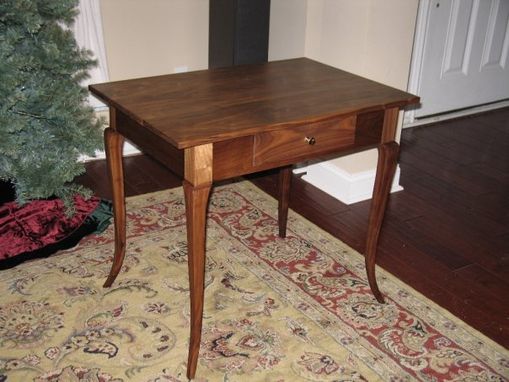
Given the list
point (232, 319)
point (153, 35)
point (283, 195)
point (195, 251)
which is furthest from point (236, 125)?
point (153, 35)

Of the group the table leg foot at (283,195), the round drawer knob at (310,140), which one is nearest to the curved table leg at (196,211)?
the round drawer knob at (310,140)

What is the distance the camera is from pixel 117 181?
197 cm

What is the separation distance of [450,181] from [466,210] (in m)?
0.37

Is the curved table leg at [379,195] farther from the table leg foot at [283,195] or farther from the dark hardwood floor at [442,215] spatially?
the table leg foot at [283,195]

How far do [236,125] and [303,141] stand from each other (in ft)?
0.79

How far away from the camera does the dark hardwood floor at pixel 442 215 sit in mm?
2303

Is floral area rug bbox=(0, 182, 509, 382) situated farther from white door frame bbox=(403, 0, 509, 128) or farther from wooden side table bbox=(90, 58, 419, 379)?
white door frame bbox=(403, 0, 509, 128)

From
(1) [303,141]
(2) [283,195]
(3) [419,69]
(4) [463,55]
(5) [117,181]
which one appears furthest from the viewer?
(4) [463,55]

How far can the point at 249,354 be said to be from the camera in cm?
Result: 190

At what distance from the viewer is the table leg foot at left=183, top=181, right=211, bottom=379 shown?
1.57 metres

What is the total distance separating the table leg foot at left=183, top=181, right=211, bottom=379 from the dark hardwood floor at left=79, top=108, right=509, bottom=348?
100cm

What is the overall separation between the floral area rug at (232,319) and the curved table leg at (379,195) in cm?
12

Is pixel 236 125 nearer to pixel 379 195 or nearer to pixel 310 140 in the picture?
pixel 310 140

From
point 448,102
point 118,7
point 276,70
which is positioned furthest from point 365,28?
point 448,102
